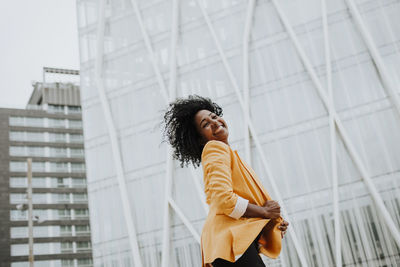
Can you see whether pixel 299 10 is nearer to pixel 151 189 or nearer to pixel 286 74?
pixel 286 74

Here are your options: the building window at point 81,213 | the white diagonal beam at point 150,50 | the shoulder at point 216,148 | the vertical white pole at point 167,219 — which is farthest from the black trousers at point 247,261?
the building window at point 81,213

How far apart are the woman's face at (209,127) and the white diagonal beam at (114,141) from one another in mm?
10367

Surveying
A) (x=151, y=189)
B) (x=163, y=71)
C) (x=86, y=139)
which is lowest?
(x=151, y=189)

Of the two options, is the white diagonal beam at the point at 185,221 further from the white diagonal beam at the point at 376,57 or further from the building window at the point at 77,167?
the building window at the point at 77,167

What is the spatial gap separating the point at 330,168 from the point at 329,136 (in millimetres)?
819

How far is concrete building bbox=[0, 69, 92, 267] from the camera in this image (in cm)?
5328

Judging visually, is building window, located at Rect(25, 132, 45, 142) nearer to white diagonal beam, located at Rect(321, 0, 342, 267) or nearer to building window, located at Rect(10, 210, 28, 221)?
building window, located at Rect(10, 210, 28, 221)

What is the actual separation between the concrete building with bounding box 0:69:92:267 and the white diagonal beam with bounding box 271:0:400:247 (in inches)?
1784

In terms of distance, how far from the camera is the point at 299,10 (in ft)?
41.1

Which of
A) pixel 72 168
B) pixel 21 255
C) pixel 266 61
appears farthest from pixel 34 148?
pixel 266 61

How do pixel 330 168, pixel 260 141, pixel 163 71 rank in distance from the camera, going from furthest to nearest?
pixel 163 71 < pixel 260 141 < pixel 330 168

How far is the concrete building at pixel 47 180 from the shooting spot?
2098 inches

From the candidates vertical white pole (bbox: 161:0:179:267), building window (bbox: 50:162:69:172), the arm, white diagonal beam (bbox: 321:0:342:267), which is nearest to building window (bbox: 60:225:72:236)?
building window (bbox: 50:162:69:172)

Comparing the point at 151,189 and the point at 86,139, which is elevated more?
the point at 86,139
